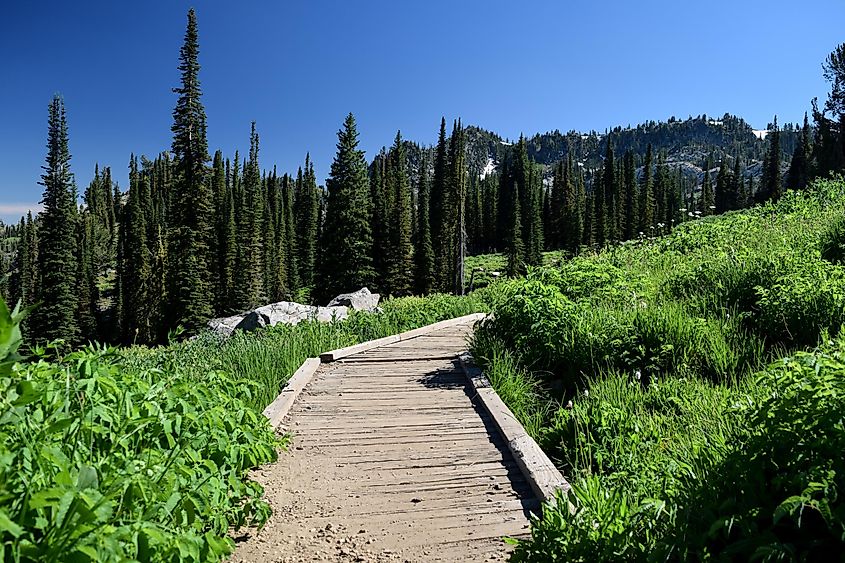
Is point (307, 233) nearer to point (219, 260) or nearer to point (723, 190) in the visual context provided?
point (219, 260)

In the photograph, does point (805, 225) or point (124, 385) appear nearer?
point (124, 385)

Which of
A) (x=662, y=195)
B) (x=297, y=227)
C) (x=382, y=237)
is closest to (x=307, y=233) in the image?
(x=297, y=227)

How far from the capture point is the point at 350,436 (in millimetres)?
5137

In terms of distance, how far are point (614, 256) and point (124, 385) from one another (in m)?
11.7

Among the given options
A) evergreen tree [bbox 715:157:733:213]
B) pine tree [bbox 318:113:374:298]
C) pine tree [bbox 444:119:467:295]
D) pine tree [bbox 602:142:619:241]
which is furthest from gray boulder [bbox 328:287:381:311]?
evergreen tree [bbox 715:157:733:213]

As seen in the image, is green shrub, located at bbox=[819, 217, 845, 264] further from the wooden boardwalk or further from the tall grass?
the tall grass

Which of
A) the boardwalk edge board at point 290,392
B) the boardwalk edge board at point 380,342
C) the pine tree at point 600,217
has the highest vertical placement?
the pine tree at point 600,217

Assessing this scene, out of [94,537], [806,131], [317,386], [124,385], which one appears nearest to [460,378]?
[317,386]

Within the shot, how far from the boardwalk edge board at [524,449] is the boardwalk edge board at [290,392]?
2069mm

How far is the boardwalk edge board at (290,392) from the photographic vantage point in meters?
5.36

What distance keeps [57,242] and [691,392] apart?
49621mm

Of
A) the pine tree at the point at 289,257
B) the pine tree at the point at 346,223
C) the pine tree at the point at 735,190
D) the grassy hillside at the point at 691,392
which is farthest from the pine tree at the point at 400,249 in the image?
the pine tree at the point at 735,190

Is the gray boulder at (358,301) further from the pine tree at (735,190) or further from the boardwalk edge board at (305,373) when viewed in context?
the pine tree at (735,190)

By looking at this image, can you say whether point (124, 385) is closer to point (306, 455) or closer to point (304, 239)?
point (306, 455)
